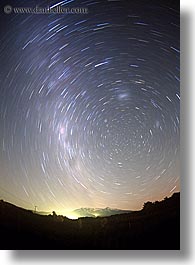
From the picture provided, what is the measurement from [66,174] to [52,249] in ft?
0.69

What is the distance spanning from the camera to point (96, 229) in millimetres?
1255

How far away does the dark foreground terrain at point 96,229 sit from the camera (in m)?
1.25

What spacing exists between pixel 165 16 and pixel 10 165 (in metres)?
0.60

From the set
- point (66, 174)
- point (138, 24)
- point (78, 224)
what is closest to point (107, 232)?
point (78, 224)

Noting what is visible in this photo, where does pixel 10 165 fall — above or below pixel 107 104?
below

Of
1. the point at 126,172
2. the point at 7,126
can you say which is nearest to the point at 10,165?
the point at 7,126

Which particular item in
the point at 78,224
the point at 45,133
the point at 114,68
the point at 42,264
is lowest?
the point at 42,264

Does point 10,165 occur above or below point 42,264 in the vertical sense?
above

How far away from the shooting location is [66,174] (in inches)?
50.1

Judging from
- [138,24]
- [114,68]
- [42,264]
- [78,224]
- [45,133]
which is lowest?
[42,264]

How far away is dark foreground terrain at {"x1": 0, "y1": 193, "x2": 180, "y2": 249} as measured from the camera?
1247 millimetres

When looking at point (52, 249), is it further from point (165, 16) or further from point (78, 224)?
point (165, 16)

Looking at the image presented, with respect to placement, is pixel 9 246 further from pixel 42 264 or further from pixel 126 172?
pixel 126 172

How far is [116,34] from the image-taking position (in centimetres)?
128
